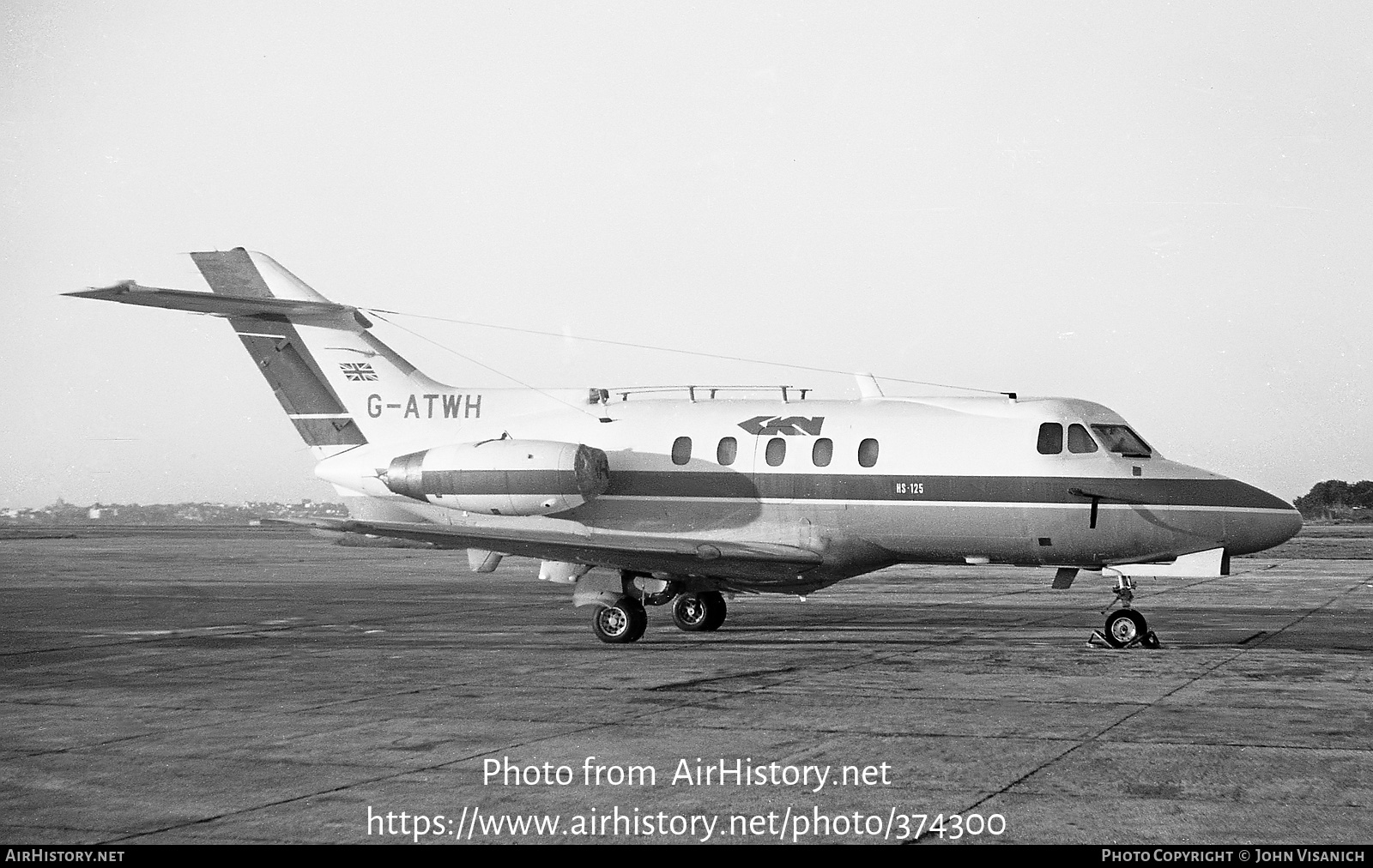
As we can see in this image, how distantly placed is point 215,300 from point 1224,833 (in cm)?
1577

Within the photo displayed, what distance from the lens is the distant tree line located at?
149 m

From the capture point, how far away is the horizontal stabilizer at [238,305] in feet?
58.4

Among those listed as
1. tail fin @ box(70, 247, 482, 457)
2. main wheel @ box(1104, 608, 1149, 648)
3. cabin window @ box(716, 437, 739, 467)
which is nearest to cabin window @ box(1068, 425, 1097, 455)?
main wheel @ box(1104, 608, 1149, 648)

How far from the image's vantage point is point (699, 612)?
759 inches

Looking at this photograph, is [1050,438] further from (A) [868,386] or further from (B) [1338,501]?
(B) [1338,501]

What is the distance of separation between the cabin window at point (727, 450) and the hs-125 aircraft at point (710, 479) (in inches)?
1.4

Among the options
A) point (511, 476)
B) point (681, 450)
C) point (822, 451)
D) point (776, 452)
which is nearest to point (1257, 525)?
point (822, 451)

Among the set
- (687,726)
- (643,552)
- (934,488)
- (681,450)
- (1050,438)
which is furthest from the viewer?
(681,450)

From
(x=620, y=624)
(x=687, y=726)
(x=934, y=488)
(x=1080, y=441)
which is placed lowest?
(x=687, y=726)

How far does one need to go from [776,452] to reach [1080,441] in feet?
13.3

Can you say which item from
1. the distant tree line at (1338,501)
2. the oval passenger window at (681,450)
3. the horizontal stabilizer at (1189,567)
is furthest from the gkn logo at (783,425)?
the distant tree line at (1338,501)

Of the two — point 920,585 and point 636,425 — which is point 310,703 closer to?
point 636,425

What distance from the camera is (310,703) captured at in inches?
474

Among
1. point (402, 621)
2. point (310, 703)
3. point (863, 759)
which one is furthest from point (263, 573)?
point (863, 759)
